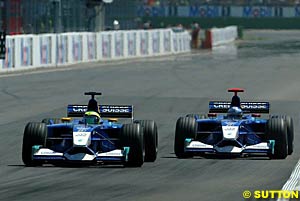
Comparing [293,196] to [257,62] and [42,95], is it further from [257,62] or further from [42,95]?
[257,62]

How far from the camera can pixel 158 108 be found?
2838 centimetres

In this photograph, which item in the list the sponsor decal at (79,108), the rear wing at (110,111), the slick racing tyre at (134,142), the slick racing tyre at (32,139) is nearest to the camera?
the slick racing tyre at (134,142)

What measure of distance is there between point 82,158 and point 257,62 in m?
40.6

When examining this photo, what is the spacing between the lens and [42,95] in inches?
1302

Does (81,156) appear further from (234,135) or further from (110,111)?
(234,135)

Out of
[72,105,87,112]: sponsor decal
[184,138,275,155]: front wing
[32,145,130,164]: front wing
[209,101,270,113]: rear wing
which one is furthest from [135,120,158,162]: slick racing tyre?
[209,101,270,113]: rear wing

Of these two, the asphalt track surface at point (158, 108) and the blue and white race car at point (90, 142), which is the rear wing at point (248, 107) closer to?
the asphalt track surface at point (158, 108)

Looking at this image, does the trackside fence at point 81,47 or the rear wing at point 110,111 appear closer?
the rear wing at point 110,111

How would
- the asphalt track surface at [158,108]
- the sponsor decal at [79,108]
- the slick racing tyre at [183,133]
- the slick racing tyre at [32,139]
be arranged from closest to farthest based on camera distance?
1. the asphalt track surface at [158,108]
2. the slick racing tyre at [32,139]
3. the slick racing tyre at [183,133]
4. the sponsor decal at [79,108]

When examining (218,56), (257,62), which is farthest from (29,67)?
(218,56)

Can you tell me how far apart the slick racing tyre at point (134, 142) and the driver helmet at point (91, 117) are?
73 centimetres

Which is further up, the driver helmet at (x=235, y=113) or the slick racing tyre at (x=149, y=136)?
the driver helmet at (x=235, y=113)

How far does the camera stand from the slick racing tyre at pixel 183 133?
17.1 m

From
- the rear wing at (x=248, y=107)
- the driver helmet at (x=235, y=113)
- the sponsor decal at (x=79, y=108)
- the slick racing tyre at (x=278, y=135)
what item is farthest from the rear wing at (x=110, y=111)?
the slick racing tyre at (x=278, y=135)
